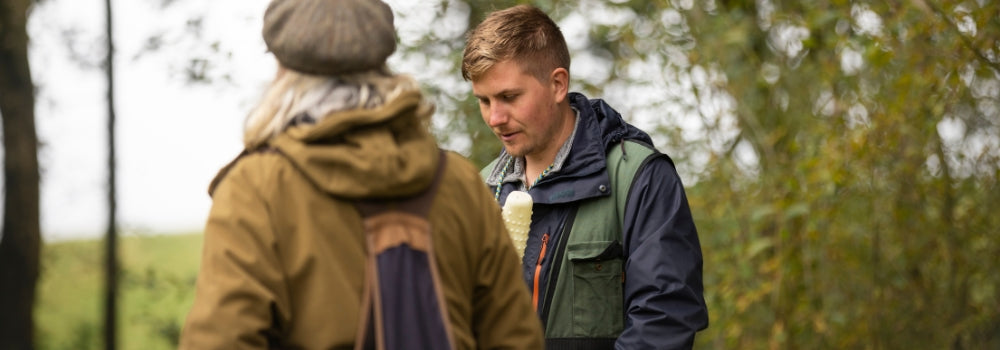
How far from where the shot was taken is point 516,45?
2.90m

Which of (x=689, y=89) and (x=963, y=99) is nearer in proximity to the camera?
(x=963, y=99)

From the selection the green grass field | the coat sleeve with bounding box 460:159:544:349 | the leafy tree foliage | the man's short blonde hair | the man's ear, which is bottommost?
the green grass field

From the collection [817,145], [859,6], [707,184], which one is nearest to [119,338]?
[707,184]

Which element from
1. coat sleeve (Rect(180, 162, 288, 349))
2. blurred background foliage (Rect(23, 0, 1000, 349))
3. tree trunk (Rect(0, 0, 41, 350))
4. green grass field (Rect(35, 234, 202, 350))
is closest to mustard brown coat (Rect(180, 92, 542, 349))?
coat sleeve (Rect(180, 162, 288, 349))

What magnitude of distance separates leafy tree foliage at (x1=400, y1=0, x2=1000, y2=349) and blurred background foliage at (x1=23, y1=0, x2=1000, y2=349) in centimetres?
1

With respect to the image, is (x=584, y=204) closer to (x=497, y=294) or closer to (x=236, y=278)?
(x=497, y=294)

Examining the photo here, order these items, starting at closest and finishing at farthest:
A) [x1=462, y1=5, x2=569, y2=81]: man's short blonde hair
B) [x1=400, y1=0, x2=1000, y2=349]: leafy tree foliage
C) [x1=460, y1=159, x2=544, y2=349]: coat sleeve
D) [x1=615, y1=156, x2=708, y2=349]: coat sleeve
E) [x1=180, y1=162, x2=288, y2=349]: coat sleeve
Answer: [x1=180, y1=162, x2=288, y2=349]: coat sleeve
[x1=460, y1=159, x2=544, y2=349]: coat sleeve
[x1=615, y1=156, x2=708, y2=349]: coat sleeve
[x1=462, y1=5, x2=569, y2=81]: man's short blonde hair
[x1=400, y1=0, x2=1000, y2=349]: leafy tree foliage

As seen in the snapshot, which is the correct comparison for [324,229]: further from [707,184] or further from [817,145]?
[707,184]

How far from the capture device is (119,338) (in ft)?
19.1

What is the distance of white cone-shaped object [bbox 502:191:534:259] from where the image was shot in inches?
110

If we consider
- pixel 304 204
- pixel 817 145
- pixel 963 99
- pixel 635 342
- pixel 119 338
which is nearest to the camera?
pixel 304 204

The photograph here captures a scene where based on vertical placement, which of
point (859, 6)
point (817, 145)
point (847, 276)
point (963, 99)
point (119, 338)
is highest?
point (859, 6)

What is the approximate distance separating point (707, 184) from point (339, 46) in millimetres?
4544

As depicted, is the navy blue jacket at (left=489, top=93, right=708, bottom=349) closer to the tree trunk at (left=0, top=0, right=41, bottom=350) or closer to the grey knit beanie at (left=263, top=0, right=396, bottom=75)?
the grey knit beanie at (left=263, top=0, right=396, bottom=75)
